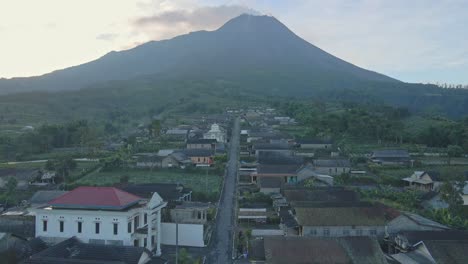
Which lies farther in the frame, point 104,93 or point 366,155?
point 104,93

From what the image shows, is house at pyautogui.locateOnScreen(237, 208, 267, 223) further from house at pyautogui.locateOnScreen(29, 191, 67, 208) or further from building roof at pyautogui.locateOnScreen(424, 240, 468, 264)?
house at pyautogui.locateOnScreen(29, 191, 67, 208)

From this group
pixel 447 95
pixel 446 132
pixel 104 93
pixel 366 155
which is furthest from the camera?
pixel 447 95

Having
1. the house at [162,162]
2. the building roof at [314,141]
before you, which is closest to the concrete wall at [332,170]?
the house at [162,162]

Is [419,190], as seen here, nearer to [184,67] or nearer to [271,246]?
[271,246]

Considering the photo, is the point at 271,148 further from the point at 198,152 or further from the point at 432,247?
the point at 432,247

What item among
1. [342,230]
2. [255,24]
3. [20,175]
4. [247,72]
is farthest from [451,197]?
[255,24]

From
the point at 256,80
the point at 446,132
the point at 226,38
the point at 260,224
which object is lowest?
the point at 260,224

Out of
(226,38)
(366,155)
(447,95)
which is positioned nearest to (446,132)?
(366,155)

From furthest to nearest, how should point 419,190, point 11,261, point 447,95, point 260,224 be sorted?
point 447,95 → point 419,190 → point 260,224 → point 11,261
